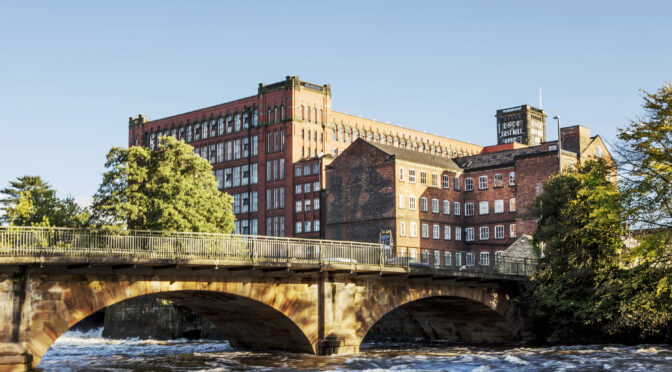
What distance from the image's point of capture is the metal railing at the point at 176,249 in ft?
117

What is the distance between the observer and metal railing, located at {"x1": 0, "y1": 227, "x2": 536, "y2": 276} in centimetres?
3569

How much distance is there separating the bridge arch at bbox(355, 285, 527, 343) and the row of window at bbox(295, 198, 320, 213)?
4518 cm

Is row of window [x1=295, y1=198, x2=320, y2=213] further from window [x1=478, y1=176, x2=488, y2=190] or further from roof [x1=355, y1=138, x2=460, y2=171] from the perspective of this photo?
window [x1=478, y1=176, x2=488, y2=190]

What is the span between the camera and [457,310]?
5944 centimetres

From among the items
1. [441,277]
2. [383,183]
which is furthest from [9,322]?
[383,183]

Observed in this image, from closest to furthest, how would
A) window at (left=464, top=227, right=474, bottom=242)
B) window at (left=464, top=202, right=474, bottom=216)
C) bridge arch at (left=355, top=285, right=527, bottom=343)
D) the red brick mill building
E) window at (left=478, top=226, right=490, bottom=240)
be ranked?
bridge arch at (left=355, top=285, right=527, bottom=343) → the red brick mill building → window at (left=478, top=226, right=490, bottom=240) → window at (left=464, top=227, right=474, bottom=242) → window at (left=464, top=202, right=474, bottom=216)

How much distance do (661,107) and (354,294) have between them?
19.3 meters

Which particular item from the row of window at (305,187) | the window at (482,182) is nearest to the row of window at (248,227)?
the row of window at (305,187)

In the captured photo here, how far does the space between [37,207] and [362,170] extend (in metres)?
35.7

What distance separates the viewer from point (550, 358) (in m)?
45.9

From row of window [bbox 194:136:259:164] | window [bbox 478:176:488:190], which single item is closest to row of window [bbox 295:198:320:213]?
row of window [bbox 194:136:259:164]

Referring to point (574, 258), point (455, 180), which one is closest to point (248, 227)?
point (455, 180)

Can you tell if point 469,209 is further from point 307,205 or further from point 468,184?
point 307,205

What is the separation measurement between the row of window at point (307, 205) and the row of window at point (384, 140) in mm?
12476
